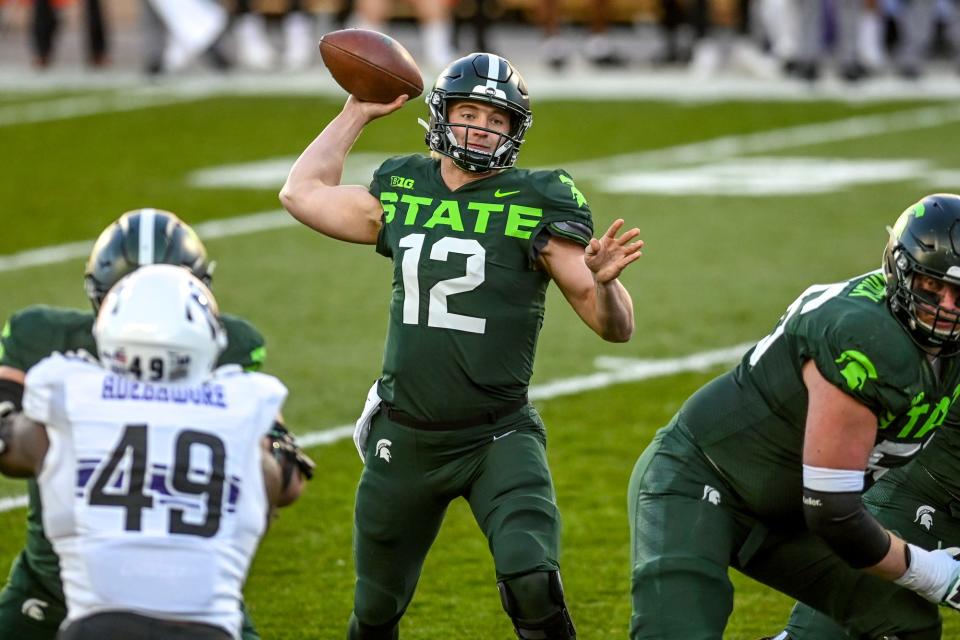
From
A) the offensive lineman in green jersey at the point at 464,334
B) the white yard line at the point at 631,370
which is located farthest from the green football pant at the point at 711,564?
the white yard line at the point at 631,370

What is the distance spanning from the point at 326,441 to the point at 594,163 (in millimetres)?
7821

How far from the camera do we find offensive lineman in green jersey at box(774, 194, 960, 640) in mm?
5230

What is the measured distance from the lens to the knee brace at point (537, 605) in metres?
4.80

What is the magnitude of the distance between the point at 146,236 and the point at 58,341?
1.17ft

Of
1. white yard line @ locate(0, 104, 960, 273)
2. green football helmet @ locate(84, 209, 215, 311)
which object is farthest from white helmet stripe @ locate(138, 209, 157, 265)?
white yard line @ locate(0, 104, 960, 273)

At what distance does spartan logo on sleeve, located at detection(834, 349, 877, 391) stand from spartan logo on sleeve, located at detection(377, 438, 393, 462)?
1.36 metres

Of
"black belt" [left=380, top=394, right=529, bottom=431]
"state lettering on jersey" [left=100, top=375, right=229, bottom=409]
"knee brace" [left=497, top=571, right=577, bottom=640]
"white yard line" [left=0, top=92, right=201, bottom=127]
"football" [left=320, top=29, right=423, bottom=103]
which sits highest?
"football" [left=320, top=29, right=423, bottom=103]

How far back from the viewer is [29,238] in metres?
12.8

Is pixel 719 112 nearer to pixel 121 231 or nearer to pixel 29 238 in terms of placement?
pixel 29 238

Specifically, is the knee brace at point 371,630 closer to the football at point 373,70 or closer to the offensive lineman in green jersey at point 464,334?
the offensive lineman in green jersey at point 464,334

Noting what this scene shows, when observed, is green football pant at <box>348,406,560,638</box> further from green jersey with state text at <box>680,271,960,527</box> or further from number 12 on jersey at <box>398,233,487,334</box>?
green jersey with state text at <box>680,271,960,527</box>

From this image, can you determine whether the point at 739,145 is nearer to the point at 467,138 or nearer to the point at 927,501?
the point at 927,501

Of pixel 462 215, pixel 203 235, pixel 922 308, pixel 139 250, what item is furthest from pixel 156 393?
pixel 203 235

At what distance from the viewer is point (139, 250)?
455 centimetres
